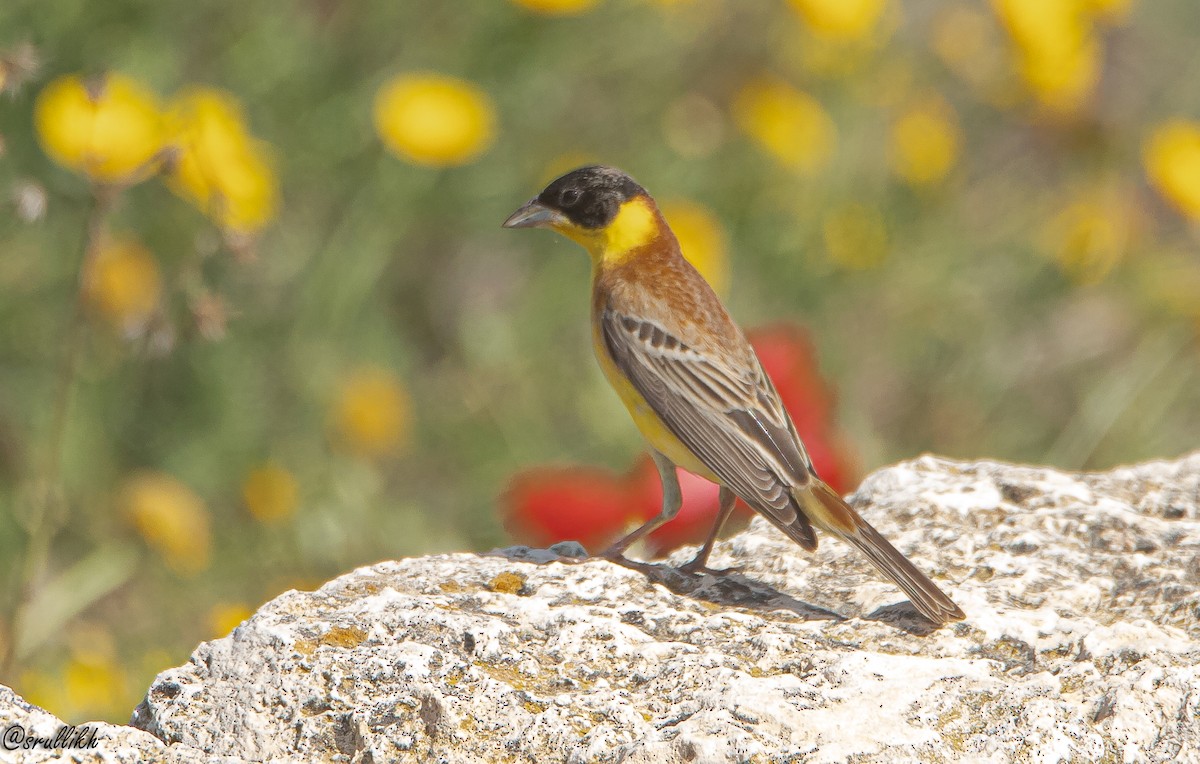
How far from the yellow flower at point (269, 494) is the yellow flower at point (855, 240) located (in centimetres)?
342

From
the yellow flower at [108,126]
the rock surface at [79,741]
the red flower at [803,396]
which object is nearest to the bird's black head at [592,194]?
the red flower at [803,396]

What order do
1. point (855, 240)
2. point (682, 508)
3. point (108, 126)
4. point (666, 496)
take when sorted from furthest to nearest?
point (855, 240) < point (108, 126) < point (682, 508) < point (666, 496)

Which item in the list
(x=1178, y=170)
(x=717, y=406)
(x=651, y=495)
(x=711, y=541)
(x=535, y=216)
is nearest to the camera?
(x=711, y=541)

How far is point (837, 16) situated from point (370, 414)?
144 inches

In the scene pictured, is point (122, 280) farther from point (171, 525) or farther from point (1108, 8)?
point (1108, 8)

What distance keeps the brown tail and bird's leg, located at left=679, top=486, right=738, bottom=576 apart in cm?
33

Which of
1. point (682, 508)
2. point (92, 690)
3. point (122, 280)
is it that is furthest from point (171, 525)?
point (682, 508)

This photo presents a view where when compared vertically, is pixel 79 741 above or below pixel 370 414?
below

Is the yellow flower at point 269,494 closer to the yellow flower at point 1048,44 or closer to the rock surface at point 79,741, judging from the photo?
the rock surface at point 79,741

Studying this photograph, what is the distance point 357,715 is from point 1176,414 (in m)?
6.41

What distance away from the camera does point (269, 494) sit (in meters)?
6.53

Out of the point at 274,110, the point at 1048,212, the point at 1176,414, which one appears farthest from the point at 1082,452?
the point at 274,110

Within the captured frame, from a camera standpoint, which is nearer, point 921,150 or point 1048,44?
point 1048,44

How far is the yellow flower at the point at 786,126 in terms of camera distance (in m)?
8.20
